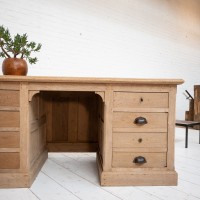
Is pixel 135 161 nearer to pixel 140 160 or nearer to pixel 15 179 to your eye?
pixel 140 160

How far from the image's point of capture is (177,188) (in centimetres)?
185

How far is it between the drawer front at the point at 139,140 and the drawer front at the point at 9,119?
755 millimetres

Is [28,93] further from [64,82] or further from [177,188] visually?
[177,188]

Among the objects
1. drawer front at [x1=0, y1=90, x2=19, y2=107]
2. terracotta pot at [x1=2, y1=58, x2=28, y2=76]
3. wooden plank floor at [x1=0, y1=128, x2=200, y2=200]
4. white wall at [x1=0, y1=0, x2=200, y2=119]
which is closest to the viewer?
wooden plank floor at [x1=0, y1=128, x2=200, y2=200]

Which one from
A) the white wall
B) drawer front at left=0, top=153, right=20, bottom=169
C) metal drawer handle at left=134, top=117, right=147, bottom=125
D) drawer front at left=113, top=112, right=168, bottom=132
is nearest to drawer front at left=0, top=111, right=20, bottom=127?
drawer front at left=0, top=153, right=20, bottom=169

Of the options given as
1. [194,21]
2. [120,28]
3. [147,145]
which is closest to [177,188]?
[147,145]

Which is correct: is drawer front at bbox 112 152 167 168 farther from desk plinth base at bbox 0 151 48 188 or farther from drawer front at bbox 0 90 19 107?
drawer front at bbox 0 90 19 107

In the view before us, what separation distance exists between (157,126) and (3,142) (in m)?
1.19

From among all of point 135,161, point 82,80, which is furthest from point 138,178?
point 82,80

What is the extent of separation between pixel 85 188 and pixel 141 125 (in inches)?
25.4

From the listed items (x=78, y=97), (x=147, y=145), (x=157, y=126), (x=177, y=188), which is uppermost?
(x=78, y=97)

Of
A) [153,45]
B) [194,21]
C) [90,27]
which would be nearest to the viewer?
[90,27]

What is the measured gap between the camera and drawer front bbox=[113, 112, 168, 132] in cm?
189

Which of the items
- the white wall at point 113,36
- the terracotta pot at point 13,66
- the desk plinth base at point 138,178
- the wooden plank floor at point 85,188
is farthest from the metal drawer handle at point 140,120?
the white wall at point 113,36
